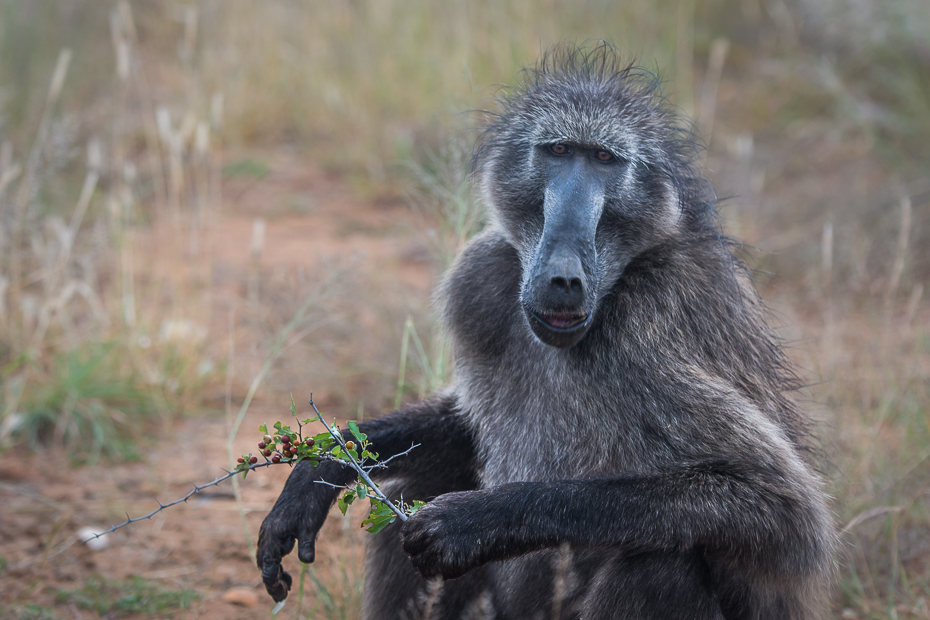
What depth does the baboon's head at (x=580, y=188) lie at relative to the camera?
1.94m

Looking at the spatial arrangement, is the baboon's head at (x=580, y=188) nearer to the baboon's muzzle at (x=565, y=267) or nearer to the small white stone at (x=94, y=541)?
the baboon's muzzle at (x=565, y=267)

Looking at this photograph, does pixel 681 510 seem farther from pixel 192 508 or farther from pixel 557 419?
pixel 192 508

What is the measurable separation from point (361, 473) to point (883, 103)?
5854 millimetres

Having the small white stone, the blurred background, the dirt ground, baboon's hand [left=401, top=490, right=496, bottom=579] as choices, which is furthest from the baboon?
the small white stone

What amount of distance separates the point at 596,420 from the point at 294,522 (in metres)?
0.81

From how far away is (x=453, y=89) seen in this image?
610cm

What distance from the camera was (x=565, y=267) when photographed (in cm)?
189

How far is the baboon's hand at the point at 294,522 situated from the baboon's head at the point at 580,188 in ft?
2.43

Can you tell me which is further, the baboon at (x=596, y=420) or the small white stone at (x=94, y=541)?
the small white stone at (x=94, y=541)

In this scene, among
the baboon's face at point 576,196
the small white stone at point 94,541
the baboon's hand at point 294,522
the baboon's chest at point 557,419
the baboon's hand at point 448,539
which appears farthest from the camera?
the small white stone at point 94,541

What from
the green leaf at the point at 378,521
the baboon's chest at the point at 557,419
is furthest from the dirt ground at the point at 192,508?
the green leaf at the point at 378,521

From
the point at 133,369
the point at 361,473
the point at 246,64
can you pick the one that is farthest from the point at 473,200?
the point at 246,64

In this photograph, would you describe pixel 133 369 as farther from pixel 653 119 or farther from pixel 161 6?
pixel 161 6

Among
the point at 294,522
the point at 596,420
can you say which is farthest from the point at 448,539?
the point at 294,522
